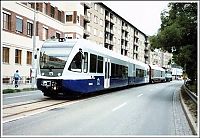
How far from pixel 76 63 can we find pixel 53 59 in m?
1.18

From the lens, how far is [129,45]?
3760 inches

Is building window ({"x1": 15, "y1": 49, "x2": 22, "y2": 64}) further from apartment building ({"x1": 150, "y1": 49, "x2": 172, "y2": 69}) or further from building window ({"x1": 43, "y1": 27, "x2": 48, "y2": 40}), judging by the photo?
apartment building ({"x1": 150, "y1": 49, "x2": 172, "y2": 69})

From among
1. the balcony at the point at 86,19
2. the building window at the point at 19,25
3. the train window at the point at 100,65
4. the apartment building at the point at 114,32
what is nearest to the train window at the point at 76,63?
the train window at the point at 100,65

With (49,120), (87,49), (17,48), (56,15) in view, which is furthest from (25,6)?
(49,120)

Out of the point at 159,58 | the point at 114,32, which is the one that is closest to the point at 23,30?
the point at 114,32

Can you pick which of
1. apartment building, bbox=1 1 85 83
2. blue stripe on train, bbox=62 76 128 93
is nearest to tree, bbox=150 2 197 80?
blue stripe on train, bbox=62 76 128 93

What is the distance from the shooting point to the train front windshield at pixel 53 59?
16953mm

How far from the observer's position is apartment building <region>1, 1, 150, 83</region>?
35.5m

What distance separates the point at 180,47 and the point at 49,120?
1319 centimetres

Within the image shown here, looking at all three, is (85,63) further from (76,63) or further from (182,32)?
(182,32)

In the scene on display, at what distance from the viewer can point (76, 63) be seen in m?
17.4

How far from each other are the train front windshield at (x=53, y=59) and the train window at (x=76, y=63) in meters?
0.43

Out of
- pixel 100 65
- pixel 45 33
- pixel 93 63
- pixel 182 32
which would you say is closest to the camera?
pixel 182 32

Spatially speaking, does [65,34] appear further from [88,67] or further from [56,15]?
[88,67]
